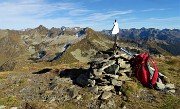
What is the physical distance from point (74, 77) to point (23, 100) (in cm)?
708

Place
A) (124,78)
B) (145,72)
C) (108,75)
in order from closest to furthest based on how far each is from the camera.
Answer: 1. (108,75)
2. (124,78)
3. (145,72)

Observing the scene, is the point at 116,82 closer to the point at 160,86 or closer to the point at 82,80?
the point at 82,80

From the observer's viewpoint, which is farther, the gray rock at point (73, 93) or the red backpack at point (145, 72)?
the red backpack at point (145, 72)

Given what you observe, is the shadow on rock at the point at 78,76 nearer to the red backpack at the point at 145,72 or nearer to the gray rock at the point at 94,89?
the gray rock at the point at 94,89

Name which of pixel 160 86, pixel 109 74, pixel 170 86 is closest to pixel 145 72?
pixel 160 86

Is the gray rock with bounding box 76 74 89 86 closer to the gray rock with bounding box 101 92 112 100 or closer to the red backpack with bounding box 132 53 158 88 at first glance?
the gray rock with bounding box 101 92 112 100

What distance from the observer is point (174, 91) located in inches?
1055

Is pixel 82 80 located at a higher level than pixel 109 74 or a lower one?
lower

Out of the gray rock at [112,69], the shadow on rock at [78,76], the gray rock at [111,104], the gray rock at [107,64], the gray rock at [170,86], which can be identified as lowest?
the gray rock at [111,104]

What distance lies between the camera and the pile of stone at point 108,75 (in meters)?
25.6

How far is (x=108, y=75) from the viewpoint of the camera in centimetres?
2648

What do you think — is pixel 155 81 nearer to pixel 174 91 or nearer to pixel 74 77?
pixel 174 91

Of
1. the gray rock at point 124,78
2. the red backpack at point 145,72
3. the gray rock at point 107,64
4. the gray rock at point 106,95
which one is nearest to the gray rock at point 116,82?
the gray rock at point 124,78

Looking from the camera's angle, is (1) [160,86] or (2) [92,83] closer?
(2) [92,83]
